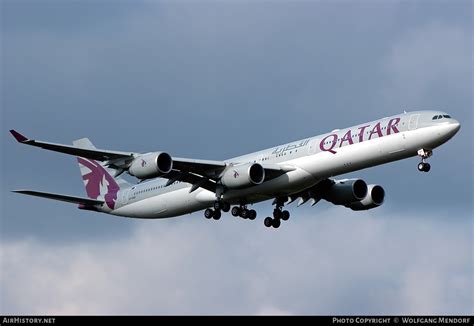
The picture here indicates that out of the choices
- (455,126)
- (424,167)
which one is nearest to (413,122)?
(455,126)

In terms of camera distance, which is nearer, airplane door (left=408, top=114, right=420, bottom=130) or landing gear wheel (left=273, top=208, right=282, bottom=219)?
airplane door (left=408, top=114, right=420, bottom=130)

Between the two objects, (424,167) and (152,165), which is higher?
(152,165)

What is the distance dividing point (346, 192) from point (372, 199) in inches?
95.8

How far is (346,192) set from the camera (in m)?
76.1

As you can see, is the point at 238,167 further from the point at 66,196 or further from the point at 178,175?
the point at 66,196

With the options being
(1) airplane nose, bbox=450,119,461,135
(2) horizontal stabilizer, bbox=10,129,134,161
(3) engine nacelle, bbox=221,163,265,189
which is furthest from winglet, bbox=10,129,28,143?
(1) airplane nose, bbox=450,119,461,135

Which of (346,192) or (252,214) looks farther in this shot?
(346,192)

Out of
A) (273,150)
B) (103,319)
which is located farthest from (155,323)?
(273,150)

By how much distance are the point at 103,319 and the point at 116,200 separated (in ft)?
116

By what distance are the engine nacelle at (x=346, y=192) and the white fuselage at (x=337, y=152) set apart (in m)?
5.63

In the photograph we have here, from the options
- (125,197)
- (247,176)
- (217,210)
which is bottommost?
(217,210)

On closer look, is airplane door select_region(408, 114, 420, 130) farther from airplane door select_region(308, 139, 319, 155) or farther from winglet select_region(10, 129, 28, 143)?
winglet select_region(10, 129, 28, 143)

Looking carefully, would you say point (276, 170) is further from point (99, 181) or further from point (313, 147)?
point (99, 181)

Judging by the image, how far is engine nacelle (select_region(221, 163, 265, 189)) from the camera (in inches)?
2697
